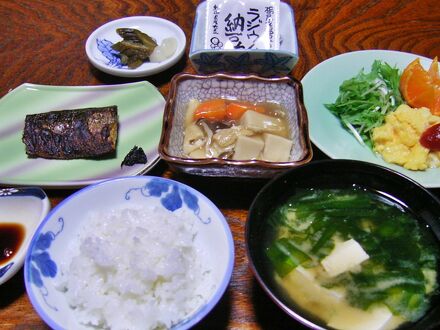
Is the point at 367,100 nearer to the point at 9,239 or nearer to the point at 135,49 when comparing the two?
the point at 135,49

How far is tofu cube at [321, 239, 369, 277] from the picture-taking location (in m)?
1.40

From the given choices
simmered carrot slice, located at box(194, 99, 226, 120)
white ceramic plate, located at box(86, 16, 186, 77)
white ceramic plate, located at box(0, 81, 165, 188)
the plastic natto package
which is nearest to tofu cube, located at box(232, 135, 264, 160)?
simmered carrot slice, located at box(194, 99, 226, 120)

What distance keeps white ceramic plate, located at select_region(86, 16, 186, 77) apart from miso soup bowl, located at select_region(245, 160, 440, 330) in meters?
1.32

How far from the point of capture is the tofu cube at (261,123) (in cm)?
204

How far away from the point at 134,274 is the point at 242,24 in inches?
69.7

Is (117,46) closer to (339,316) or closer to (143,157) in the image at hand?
(143,157)

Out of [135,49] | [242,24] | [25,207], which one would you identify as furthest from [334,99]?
[25,207]

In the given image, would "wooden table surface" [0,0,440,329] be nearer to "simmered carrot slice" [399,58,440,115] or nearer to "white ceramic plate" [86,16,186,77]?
"white ceramic plate" [86,16,186,77]

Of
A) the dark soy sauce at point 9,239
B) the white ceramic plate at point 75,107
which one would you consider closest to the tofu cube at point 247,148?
the white ceramic plate at point 75,107

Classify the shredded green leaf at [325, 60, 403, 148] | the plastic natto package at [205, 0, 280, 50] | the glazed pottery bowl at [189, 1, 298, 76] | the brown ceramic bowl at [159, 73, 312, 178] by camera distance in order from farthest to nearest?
the plastic natto package at [205, 0, 280, 50], the glazed pottery bowl at [189, 1, 298, 76], the shredded green leaf at [325, 60, 403, 148], the brown ceramic bowl at [159, 73, 312, 178]

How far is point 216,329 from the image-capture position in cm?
149

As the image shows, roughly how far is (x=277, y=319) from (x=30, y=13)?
9.40ft

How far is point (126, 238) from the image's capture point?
153 centimetres

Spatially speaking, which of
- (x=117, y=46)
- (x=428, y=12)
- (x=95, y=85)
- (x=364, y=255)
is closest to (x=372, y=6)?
(x=428, y=12)
